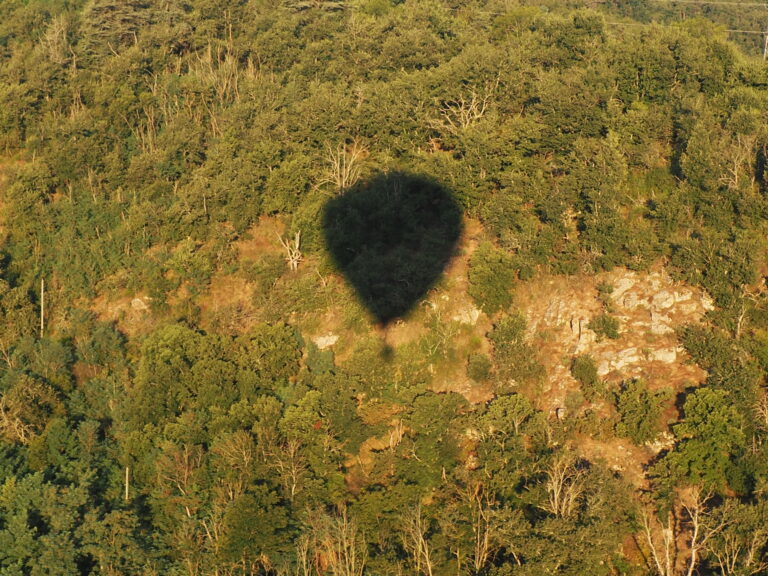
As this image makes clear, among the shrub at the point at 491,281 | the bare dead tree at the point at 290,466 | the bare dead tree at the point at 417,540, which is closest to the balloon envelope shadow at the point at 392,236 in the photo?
the shrub at the point at 491,281

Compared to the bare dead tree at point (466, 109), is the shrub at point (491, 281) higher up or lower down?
lower down

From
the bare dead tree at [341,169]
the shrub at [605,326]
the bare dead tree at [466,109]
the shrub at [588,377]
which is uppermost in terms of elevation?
the bare dead tree at [466,109]

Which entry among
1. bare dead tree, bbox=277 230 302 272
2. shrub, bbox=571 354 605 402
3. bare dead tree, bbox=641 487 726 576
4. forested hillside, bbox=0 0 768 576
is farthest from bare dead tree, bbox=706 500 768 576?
bare dead tree, bbox=277 230 302 272

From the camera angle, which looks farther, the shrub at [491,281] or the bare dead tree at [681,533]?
the shrub at [491,281]

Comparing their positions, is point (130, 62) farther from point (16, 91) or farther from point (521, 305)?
point (521, 305)

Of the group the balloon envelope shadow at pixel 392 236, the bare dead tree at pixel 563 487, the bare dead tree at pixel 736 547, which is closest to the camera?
the bare dead tree at pixel 736 547

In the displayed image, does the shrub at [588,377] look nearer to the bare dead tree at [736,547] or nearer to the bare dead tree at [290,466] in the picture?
the bare dead tree at [736,547]

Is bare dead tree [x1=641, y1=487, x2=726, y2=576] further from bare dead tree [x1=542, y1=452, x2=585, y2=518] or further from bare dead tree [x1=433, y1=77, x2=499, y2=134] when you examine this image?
bare dead tree [x1=433, y1=77, x2=499, y2=134]
